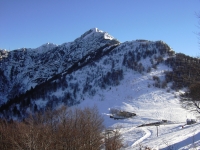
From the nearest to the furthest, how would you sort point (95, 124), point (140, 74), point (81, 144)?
point (81, 144) → point (95, 124) → point (140, 74)

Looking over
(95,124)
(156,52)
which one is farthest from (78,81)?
(95,124)

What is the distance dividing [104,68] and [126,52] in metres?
20.0

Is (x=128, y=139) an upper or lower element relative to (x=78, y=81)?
lower

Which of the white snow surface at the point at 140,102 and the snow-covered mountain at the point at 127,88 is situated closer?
the white snow surface at the point at 140,102

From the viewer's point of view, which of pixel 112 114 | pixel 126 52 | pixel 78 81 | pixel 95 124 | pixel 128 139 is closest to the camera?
pixel 95 124

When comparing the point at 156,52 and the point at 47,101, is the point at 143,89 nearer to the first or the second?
the point at 156,52

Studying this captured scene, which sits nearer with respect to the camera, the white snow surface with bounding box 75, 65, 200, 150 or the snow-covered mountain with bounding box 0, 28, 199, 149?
the white snow surface with bounding box 75, 65, 200, 150

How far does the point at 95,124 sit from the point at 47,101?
7956 centimetres

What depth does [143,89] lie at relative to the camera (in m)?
90.7

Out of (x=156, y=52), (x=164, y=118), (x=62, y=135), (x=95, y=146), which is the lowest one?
(x=164, y=118)

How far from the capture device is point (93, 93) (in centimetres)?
9506

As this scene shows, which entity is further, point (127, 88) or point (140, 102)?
point (127, 88)

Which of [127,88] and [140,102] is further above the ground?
[127,88]

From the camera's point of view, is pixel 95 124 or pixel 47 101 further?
pixel 47 101
